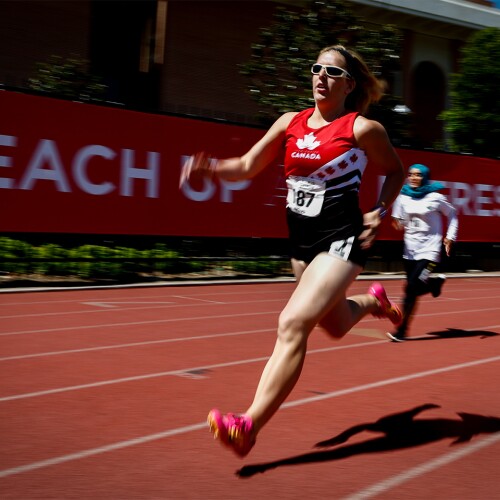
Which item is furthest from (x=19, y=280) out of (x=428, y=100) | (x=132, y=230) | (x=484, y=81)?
(x=428, y=100)

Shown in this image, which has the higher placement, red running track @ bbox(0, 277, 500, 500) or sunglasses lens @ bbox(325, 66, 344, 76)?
sunglasses lens @ bbox(325, 66, 344, 76)

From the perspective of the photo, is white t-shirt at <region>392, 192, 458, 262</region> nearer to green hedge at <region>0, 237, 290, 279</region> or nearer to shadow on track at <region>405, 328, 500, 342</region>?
shadow on track at <region>405, 328, 500, 342</region>

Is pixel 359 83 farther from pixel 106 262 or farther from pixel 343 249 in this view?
pixel 106 262

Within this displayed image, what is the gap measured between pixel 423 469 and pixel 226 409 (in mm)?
1630

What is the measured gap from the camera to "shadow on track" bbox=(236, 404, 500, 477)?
4547mm

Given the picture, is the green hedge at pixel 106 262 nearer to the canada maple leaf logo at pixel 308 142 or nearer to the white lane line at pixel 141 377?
the white lane line at pixel 141 377

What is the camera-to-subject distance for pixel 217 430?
4.11 meters

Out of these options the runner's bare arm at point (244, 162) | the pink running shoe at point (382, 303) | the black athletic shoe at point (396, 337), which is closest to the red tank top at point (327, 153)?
the runner's bare arm at point (244, 162)

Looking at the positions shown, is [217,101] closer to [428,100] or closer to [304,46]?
[304,46]

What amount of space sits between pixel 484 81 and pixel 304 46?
8512 mm

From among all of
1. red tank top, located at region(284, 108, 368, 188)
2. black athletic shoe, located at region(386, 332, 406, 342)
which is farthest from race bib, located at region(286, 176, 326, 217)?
black athletic shoe, located at region(386, 332, 406, 342)

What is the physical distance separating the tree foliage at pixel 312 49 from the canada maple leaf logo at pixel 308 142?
16.0 m

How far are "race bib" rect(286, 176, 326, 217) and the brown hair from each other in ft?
2.06

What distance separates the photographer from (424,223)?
375 inches
